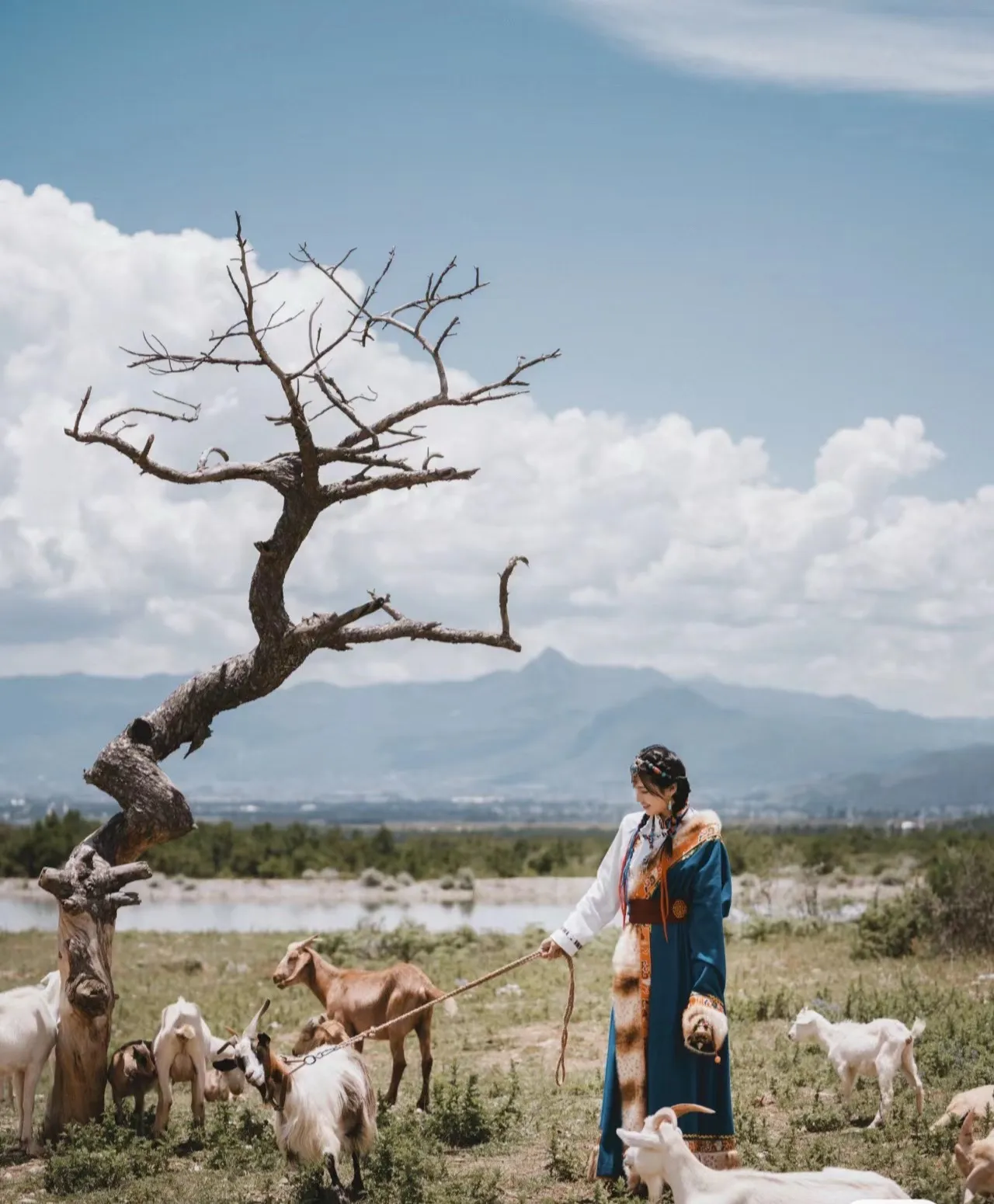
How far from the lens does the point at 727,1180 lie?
19.5ft

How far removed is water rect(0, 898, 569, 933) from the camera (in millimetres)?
30922

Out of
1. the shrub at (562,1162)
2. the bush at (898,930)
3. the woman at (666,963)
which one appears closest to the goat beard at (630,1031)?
the woman at (666,963)

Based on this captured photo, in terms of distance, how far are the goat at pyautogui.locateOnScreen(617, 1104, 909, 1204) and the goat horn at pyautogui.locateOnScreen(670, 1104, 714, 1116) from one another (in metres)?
0.14

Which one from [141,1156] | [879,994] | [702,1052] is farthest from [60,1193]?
[879,994]

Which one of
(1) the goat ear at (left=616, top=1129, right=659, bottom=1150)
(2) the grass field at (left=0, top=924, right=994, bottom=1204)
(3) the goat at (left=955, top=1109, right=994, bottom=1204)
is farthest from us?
(2) the grass field at (left=0, top=924, right=994, bottom=1204)

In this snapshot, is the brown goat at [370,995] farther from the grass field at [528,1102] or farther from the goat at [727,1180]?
the goat at [727,1180]

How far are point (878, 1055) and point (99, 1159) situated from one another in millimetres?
4973

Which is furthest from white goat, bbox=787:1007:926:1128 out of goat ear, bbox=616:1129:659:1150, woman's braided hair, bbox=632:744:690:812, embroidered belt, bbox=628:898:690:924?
goat ear, bbox=616:1129:659:1150

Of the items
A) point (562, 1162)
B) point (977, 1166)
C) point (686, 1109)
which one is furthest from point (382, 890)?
point (686, 1109)

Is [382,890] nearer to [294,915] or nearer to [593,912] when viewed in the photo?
[294,915]

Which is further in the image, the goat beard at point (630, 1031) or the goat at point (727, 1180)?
the goat beard at point (630, 1031)

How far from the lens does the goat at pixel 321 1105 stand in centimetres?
758

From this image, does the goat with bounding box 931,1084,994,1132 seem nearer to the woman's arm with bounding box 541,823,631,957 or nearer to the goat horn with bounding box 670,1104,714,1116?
the goat horn with bounding box 670,1104,714,1116

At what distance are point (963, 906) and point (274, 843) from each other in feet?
107
